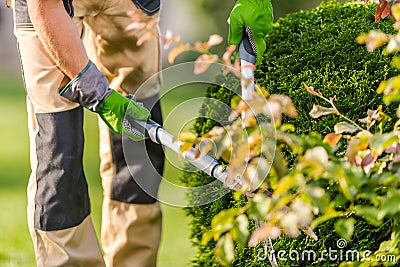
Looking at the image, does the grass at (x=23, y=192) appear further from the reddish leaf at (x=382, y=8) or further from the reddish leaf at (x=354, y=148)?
the reddish leaf at (x=354, y=148)

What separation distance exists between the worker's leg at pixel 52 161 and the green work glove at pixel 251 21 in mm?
716

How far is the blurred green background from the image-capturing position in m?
3.99

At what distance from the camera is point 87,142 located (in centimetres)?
638

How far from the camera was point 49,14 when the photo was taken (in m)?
2.49

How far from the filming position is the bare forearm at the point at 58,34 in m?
2.49

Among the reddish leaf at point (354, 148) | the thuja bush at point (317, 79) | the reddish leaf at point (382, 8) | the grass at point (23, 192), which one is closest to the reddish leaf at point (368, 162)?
the reddish leaf at point (354, 148)

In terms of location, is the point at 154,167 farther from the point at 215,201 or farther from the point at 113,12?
the point at 113,12

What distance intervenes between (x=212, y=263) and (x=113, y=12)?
1.09 meters

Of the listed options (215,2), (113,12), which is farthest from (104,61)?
(215,2)

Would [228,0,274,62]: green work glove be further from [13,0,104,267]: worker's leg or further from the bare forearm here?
[13,0,104,267]: worker's leg

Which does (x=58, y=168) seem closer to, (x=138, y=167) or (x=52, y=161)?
(x=52, y=161)

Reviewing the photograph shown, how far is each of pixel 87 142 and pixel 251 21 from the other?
4254 millimetres

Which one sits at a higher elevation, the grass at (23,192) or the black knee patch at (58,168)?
the black knee patch at (58,168)

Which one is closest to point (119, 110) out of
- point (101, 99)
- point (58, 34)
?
point (101, 99)
